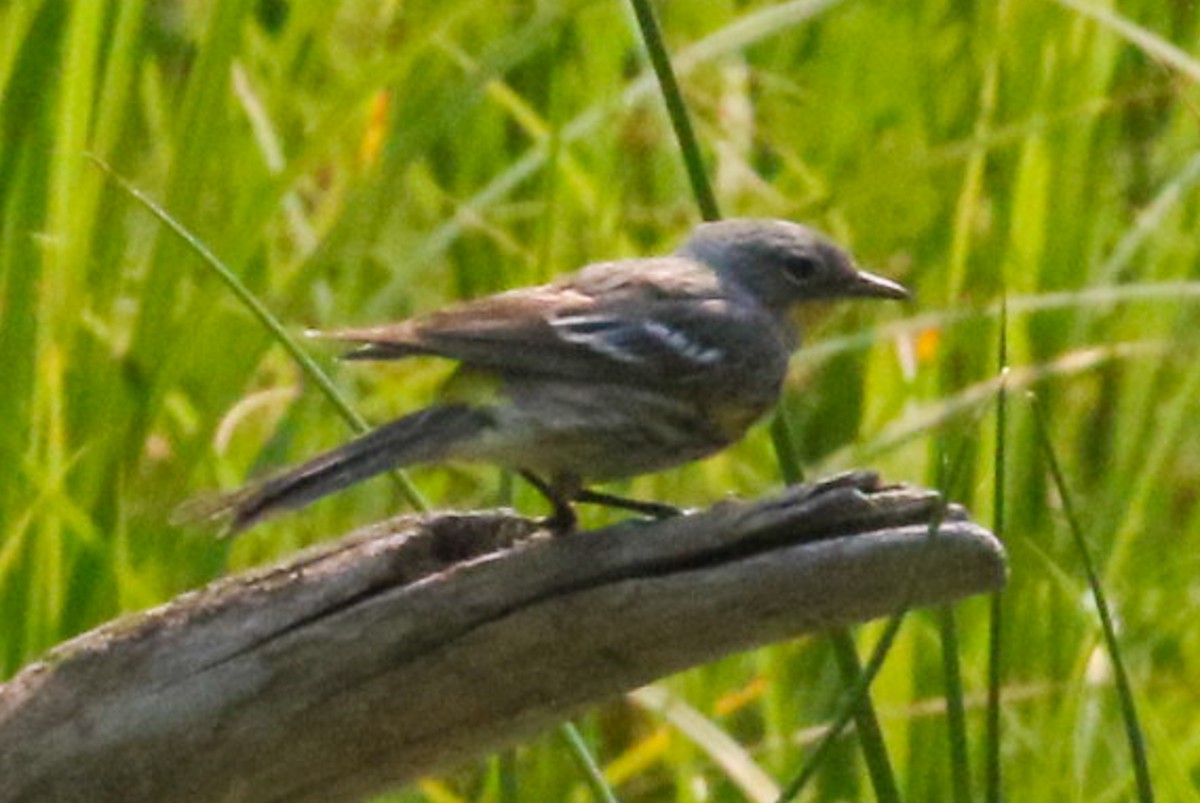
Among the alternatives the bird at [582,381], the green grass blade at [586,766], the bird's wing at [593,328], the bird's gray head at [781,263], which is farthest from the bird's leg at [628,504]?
the bird's gray head at [781,263]

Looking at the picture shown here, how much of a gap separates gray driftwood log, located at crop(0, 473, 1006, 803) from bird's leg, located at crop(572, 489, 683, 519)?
0.18 meters

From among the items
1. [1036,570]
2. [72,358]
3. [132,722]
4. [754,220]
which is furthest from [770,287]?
[132,722]

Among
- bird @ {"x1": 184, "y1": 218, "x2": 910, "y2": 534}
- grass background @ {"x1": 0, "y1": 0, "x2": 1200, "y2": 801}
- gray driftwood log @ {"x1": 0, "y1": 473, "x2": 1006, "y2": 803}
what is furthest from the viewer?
grass background @ {"x1": 0, "y1": 0, "x2": 1200, "y2": 801}

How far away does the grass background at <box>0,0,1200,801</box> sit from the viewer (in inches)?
92.7

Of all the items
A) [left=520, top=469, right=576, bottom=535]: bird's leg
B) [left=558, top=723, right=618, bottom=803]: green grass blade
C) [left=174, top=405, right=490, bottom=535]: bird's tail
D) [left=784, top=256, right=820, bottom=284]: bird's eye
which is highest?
[left=174, top=405, right=490, bottom=535]: bird's tail

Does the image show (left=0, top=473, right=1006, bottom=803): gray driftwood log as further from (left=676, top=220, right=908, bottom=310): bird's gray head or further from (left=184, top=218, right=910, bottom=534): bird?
(left=676, top=220, right=908, bottom=310): bird's gray head

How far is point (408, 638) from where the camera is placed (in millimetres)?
1831

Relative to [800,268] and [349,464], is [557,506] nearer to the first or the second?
[349,464]

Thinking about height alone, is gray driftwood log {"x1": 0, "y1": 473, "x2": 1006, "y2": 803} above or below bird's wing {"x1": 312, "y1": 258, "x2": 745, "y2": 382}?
below

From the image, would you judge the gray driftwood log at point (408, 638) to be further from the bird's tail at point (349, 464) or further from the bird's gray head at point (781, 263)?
the bird's gray head at point (781, 263)

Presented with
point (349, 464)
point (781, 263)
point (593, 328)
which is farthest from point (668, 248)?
point (349, 464)

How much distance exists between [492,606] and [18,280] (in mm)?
751

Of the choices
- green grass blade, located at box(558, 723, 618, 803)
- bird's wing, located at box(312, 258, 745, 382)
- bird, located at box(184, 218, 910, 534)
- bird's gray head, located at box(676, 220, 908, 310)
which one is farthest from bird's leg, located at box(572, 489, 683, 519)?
bird's gray head, located at box(676, 220, 908, 310)

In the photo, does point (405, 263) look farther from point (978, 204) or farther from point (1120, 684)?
point (1120, 684)
